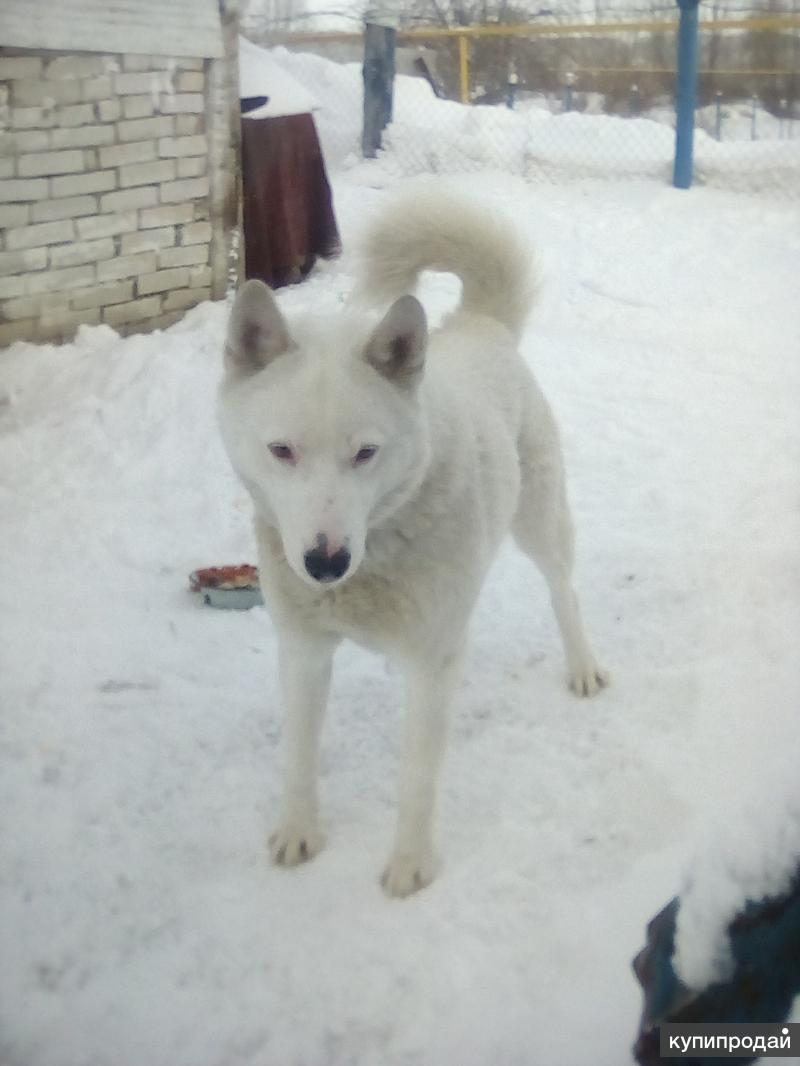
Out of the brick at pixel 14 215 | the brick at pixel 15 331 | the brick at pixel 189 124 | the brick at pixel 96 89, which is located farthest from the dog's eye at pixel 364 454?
the brick at pixel 189 124

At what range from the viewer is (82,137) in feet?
10.5

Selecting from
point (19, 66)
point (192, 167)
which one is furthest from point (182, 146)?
point (19, 66)

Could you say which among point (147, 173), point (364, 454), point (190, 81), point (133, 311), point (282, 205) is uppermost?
point (190, 81)

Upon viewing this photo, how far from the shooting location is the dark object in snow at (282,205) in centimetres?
414

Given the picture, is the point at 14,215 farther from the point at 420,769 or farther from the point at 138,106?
the point at 420,769

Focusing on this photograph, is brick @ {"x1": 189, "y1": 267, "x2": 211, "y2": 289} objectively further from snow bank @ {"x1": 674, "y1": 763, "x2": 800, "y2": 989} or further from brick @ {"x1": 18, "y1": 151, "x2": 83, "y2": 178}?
snow bank @ {"x1": 674, "y1": 763, "x2": 800, "y2": 989}

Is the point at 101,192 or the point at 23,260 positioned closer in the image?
Answer: the point at 23,260

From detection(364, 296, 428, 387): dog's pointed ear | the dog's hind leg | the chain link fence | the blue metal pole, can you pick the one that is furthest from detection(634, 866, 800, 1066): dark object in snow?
the blue metal pole

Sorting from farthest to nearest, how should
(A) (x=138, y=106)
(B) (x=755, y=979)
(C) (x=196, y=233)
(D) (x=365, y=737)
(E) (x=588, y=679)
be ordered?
(C) (x=196, y=233)
(A) (x=138, y=106)
(E) (x=588, y=679)
(D) (x=365, y=737)
(B) (x=755, y=979)

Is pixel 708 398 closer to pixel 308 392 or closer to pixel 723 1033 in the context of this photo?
pixel 308 392

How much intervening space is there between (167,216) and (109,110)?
438 millimetres

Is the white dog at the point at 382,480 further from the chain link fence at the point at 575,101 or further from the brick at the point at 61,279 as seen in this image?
the brick at the point at 61,279

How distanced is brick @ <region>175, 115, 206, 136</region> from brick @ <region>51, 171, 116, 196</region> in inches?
16.0

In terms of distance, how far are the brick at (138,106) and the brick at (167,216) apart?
32 cm
